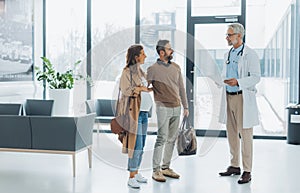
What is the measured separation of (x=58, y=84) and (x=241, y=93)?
4521 millimetres

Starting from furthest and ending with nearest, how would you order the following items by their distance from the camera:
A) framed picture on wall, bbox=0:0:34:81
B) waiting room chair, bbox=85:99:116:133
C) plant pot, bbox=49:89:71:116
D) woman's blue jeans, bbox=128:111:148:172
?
plant pot, bbox=49:89:71:116 → framed picture on wall, bbox=0:0:34:81 → waiting room chair, bbox=85:99:116:133 → woman's blue jeans, bbox=128:111:148:172

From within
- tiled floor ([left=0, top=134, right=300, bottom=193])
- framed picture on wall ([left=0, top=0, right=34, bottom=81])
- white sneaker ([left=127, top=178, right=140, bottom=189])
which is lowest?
tiled floor ([left=0, top=134, right=300, bottom=193])

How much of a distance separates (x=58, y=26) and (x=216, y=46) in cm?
321

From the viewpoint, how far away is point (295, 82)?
7492 mm

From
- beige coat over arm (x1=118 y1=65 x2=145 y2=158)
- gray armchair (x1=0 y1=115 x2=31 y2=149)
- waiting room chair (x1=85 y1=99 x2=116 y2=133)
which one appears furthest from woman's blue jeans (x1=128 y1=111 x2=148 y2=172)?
waiting room chair (x1=85 y1=99 x2=116 y2=133)

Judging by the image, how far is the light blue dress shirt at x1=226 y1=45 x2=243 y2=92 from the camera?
14.8ft

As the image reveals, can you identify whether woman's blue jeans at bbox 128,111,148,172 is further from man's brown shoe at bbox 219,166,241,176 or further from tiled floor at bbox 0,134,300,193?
man's brown shoe at bbox 219,166,241,176

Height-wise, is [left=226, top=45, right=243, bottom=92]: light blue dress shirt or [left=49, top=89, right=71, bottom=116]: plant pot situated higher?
[left=226, top=45, right=243, bottom=92]: light blue dress shirt

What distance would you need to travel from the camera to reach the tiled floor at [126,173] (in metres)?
4.27

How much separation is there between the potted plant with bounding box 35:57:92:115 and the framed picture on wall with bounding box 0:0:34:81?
30cm

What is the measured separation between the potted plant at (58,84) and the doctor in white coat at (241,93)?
4.01 meters

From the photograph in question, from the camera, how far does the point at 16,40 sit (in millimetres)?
7645

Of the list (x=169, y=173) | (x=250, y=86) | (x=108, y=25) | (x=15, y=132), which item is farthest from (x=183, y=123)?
(x=108, y=25)

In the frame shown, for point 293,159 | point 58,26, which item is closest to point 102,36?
point 58,26
